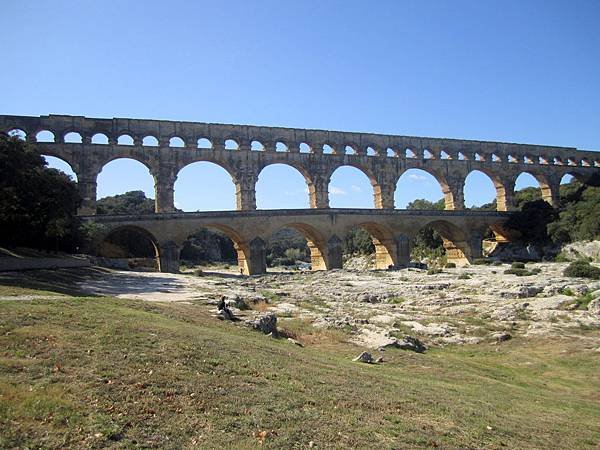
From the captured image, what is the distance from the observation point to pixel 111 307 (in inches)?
453

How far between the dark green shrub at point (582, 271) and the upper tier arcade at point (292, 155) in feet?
62.3

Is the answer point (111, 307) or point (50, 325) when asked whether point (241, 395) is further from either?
point (111, 307)

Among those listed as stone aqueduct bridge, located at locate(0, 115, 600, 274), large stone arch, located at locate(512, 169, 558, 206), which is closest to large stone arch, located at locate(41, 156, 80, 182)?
stone aqueduct bridge, located at locate(0, 115, 600, 274)

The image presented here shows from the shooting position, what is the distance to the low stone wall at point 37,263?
757 inches

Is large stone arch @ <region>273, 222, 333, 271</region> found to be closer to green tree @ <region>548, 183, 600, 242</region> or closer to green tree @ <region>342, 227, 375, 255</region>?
green tree @ <region>548, 183, 600, 242</region>

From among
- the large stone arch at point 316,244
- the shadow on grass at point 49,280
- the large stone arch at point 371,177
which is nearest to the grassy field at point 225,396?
the shadow on grass at point 49,280

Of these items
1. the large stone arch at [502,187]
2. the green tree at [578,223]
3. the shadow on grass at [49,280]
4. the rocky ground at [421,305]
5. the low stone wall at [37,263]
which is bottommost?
the rocky ground at [421,305]

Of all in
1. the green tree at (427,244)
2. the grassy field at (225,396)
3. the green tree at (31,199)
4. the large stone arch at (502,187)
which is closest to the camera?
the grassy field at (225,396)

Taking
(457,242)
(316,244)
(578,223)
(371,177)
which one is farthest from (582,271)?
(371,177)

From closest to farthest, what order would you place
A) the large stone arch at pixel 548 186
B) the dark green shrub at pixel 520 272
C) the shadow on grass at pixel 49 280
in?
the shadow on grass at pixel 49 280, the dark green shrub at pixel 520 272, the large stone arch at pixel 548 186

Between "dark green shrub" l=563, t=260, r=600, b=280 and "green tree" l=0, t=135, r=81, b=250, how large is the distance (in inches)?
1084

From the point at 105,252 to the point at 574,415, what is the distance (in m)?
42.1

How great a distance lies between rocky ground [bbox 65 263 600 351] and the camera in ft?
51.4

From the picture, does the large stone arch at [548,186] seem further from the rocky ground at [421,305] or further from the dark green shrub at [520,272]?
the rocky ground at [421,305]
